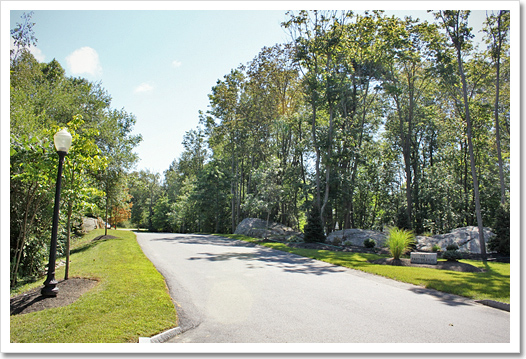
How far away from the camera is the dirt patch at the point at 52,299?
5.57m

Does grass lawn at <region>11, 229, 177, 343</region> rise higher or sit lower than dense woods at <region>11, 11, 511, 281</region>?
lower

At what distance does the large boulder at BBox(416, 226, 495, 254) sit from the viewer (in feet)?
54.6

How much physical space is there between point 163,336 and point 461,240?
1786 centimetres

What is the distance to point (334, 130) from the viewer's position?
23.3m

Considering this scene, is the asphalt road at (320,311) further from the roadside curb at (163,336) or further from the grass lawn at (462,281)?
the grass lawn at (462,281)

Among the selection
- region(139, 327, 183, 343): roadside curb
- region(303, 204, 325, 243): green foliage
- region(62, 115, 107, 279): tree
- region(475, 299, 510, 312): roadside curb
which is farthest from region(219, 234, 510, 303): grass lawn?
region(62, 115, 107, 279): tree

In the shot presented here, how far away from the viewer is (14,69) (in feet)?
47.3

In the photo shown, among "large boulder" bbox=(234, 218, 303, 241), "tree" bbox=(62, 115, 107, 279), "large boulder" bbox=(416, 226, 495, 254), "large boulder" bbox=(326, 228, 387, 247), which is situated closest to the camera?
"tree" bbox=(62, 115, 107, 279)

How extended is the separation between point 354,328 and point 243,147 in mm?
27176

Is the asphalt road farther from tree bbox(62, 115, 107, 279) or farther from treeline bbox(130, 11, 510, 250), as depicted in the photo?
treeline bbox(130, 11, 510, 250)

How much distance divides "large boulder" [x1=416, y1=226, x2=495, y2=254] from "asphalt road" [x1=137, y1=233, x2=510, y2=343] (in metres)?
10.8

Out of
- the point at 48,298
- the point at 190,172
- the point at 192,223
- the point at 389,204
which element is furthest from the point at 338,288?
the point at 190,172

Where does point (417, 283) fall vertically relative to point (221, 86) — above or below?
below

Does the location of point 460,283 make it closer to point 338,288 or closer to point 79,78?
point 338,288
